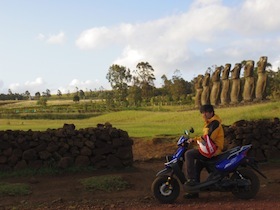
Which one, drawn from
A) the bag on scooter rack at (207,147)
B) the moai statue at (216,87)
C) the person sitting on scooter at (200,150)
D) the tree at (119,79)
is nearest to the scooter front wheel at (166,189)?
the person sitting on scooter at (200,150)

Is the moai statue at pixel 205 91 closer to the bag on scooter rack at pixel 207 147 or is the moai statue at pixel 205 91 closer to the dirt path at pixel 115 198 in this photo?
the dirt path at pixel 115 198

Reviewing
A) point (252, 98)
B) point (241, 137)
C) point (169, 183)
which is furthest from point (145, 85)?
point (169, 183)

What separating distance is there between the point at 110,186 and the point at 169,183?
1969mm

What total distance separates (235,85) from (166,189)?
98.6 feet

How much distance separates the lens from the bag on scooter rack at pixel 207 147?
7.33 metres

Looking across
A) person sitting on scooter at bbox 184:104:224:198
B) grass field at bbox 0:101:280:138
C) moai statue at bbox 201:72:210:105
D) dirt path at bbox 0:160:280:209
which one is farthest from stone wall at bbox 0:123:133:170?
moai statue at bbox 201:72:210:105

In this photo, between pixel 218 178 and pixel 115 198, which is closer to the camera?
pixel 218 178

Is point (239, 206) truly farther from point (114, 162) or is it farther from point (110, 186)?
point (114, 162)

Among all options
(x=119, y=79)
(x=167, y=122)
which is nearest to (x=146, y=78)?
(x=119, y=79)

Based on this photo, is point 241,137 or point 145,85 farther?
point 145,85

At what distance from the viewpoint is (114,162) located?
10.8m

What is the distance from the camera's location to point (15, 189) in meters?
8.60

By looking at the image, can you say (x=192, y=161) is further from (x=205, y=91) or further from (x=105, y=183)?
(x=205, y=91)

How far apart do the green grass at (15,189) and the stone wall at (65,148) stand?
1.42m
